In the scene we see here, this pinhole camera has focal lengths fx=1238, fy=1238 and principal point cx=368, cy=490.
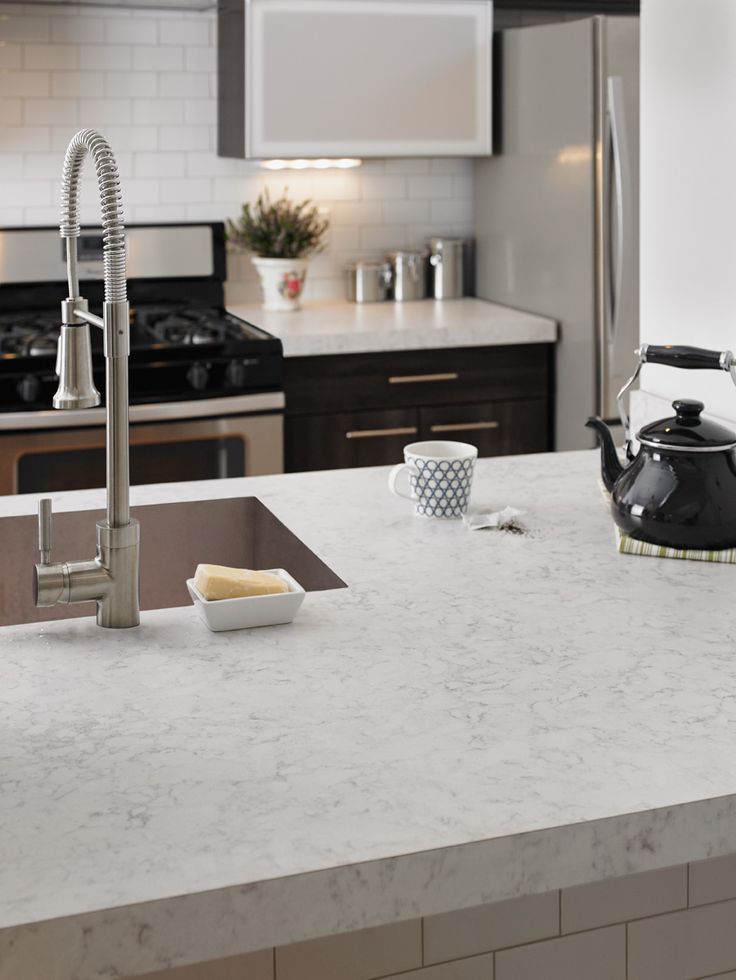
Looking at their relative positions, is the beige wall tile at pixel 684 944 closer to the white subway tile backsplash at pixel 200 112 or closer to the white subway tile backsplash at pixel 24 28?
the white subway tile backsplash at pixel 200 112

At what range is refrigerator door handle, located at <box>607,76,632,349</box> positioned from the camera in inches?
150

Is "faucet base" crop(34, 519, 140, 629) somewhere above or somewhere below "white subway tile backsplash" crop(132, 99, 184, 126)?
below

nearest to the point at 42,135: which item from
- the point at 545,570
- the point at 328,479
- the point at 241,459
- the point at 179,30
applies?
the point at 179,30

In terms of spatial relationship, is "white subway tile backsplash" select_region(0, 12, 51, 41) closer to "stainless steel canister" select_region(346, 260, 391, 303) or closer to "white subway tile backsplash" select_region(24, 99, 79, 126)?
"white subway tile backsplash" select_region(24, 99, 79, 126)

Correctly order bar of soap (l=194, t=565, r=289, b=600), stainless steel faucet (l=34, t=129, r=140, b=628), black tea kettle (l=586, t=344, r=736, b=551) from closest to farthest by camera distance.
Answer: stainless steel faucet (l=34, t=129, r=140, b=628) < bar of soap (l=194, t=565, r=289, b=600) < black tea kettle (l=586, t=344, r=736, b=551)

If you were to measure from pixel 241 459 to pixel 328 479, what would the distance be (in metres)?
1.64

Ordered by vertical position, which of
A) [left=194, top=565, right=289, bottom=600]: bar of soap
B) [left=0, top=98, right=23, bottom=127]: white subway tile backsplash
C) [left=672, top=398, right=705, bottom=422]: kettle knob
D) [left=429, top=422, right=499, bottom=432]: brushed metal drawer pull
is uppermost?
[left=0, top=98, right=23, bottom=127]: white subway tile backsplash

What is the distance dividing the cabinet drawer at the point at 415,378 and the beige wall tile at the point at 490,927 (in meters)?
2.49

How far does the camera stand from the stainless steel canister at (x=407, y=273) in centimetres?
467

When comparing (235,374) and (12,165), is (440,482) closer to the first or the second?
(235,374)

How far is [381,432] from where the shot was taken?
403 centimetres

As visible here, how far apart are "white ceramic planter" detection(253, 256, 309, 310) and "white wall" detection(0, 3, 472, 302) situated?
0.21m

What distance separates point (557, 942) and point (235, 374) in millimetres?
2450

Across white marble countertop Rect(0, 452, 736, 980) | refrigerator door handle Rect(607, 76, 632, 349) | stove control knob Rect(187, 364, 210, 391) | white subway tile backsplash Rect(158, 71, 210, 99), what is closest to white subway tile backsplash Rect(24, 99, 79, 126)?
white subway tile backsplash Rect(158, 71, 210, 99)
